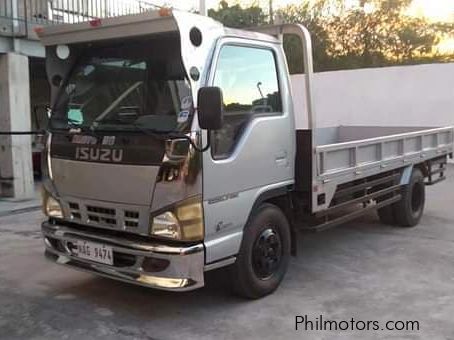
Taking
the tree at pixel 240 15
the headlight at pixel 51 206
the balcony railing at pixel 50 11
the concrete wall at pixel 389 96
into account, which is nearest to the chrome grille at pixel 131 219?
the headlight at pixel 51 206

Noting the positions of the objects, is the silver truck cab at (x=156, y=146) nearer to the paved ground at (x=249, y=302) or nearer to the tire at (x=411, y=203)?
the paved ground at (x=249, y=302)

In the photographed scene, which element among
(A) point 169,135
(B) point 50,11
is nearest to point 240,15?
(B) point 50,11

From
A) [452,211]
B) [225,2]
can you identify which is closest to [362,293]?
[452,211]

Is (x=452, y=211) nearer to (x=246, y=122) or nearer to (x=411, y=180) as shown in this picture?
(x=411, y=180)

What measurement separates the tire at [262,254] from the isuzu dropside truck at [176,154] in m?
0.01

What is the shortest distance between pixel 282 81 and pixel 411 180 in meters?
3.12

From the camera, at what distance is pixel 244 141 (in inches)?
168

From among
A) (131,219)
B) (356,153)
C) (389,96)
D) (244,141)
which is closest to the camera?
(131,219)

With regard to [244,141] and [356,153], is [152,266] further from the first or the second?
[356,153]

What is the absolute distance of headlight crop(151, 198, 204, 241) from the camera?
3.83 meters

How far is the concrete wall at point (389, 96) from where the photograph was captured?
45.9 feet

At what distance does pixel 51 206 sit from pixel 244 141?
64.6 inches

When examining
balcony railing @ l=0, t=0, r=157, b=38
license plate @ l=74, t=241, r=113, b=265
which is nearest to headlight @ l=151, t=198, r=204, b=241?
license plate @ l=74, t=241, r=113, b=265

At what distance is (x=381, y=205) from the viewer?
6.41 metres
